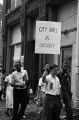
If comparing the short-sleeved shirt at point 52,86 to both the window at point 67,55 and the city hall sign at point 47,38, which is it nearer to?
the city hall sign at point 47,38

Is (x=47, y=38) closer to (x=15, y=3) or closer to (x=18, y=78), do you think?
(x=18, y=78)

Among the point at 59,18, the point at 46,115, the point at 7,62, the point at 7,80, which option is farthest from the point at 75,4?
the point at 7,62

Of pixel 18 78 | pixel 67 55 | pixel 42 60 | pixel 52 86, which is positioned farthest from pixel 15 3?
pixel 52 86

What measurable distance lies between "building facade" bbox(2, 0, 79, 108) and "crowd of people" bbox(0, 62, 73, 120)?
1.14m

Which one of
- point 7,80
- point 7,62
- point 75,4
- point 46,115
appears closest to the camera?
point 46,115

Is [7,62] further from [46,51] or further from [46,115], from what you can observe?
[46,115]

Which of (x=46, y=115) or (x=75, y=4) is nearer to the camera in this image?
(x=46, y=115)

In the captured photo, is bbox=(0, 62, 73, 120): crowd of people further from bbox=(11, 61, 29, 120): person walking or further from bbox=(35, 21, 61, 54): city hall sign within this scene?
bbox=(35, 21, 61, 54): city hall sign

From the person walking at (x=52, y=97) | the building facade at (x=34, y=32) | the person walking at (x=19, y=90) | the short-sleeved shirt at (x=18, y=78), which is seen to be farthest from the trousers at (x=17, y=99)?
the building facade at (x=34, y=32)

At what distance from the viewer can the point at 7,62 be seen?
81.2 ft

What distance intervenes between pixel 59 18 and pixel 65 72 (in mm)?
6721

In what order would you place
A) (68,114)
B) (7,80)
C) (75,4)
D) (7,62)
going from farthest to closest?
(7,62) → (75,4) → (7,80) → (68,114)

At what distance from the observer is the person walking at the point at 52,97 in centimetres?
821

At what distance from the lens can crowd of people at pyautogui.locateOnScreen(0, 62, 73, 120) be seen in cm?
827
